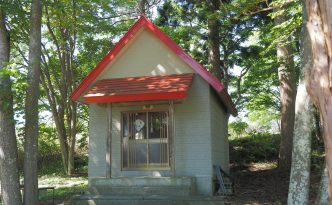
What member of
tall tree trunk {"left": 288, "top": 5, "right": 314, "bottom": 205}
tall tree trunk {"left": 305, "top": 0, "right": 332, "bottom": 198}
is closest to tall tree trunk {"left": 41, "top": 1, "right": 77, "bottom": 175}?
tall tree trunk {"left": 288, "top": 5, "right": 314, "bottom": 205}

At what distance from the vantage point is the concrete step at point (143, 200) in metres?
9.58

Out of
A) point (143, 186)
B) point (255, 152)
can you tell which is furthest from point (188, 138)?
point (255, 152)

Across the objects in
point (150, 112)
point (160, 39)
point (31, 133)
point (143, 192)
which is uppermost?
point (160, 39)

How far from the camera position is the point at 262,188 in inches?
502

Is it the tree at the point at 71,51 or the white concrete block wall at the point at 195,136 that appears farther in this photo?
the tree at the point at 71,51

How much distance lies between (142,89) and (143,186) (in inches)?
110

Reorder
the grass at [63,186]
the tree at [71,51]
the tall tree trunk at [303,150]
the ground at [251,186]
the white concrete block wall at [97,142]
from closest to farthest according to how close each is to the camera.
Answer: the tall tree trunk at [303,150], the ground at [251,186], the white concrete block wall at [97,142], the grass at [63,186], the tree at [71,51]

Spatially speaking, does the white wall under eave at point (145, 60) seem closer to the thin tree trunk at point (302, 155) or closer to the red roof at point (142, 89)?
the red roof at point (142, 89)

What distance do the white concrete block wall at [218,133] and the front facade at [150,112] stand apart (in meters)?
0.04

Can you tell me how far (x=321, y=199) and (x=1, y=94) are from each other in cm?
792

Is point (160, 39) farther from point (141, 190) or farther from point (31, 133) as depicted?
point (31, 133)

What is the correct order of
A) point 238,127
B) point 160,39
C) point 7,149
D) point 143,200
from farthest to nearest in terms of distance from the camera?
1. point 238,127
2. point 160,39
3. point 143,200
4. point 7,149

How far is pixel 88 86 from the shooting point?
40.6 ft

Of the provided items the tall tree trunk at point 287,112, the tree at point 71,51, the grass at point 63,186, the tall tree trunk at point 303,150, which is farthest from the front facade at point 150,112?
the tree at point 71,51
